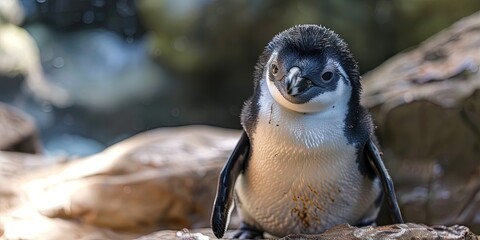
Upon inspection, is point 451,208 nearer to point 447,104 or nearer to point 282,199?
point 447,104

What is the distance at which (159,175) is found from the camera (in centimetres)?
210

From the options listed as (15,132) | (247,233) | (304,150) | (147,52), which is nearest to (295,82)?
→ (304,150)

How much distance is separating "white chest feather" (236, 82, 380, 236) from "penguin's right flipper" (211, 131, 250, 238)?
4cm

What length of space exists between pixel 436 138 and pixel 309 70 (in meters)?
0.95

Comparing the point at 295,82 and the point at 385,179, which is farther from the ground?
the point at 295,82

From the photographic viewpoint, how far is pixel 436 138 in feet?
6.65

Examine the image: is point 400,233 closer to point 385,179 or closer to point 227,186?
point 385,179

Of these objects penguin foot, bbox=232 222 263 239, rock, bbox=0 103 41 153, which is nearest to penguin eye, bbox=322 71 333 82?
penguin foot, bbox=232 222 263 239

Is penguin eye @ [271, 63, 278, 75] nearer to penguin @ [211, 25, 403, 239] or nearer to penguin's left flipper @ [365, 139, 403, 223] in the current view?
penguin @ [211, 25, 403, 239]

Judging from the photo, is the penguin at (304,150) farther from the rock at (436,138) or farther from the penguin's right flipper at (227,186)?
the rock at (436,138)

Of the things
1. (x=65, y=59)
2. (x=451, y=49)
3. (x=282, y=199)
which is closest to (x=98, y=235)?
(x=282, y=199)

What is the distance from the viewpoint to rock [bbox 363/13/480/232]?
1963 millimetres

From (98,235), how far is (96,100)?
2.73m

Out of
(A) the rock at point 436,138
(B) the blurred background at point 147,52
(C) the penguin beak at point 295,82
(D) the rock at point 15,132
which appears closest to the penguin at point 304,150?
(C) the penguin beak at point 295,82
